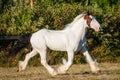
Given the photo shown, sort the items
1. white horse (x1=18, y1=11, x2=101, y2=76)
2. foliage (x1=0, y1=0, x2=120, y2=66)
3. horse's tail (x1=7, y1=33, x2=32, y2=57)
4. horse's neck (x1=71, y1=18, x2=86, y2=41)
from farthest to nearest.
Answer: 1. foliage (x1=0, y1=0, x2=120, y2=66)
2. horse's tail (x1=7, y1=33, x2=32, y2=57)
3. horse's neck (x1=71, y1=18, x2=86, y2=41)
4. white horse (x1=18, y1=11, x2=101, y2=76)

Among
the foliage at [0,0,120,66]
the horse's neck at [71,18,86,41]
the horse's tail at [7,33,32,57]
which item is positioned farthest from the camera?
the foliage at [0,0,120,66]

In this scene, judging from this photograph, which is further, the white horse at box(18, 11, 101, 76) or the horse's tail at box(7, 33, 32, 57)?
the horse's tail at box(7, 33, 32, 57)

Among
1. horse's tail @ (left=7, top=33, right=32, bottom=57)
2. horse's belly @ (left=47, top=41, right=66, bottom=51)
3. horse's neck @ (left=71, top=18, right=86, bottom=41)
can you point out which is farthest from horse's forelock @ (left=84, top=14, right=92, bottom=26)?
horse's tail @ (left=7, top=33, right=32, bottom=57)

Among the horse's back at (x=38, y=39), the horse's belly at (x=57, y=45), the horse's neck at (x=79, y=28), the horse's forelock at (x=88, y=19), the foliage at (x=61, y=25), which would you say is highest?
the horse's forelock at (x=88, y=19)

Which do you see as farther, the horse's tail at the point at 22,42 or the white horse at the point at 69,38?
the horse's tail at the point at 22,42

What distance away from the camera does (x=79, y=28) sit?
12188 mm

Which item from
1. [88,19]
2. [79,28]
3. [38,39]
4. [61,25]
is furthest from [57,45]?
[61,25]

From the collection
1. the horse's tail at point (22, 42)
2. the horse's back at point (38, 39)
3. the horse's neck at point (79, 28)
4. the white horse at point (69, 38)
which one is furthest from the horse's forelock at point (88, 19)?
the horse's tail at point (22, 42)

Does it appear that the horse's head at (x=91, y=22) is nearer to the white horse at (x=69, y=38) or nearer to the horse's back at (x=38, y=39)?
the white horse at (x=69, y=38)

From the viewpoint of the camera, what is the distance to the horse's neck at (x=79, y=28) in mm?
12117

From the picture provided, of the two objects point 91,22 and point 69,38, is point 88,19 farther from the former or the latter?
point 69,38

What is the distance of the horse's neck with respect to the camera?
12117 millimetres

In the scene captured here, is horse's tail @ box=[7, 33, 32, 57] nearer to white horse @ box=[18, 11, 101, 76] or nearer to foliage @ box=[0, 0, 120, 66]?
white horse @ box=[18, 11, 101, 76]

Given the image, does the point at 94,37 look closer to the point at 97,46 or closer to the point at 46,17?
the point at 97,46
